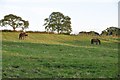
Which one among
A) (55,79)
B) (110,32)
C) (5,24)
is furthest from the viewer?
(110,32)

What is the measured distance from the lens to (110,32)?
115 meters

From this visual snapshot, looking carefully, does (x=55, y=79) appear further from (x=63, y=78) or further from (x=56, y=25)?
(x=56, y=25)

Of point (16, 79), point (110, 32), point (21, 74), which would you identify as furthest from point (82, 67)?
point (110, 32)

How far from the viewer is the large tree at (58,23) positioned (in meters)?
107

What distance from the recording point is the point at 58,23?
109 metres

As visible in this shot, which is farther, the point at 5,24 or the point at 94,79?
the point at 5,24

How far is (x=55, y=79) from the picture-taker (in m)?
15.1

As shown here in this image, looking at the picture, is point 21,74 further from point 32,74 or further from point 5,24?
point 5,24

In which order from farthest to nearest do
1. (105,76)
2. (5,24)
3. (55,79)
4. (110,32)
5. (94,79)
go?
(110,32) < (5,24) < (105,76) < (94,79) < (55,79)

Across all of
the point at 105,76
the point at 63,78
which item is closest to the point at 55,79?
the point at 63,78

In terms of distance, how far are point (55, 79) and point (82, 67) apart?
584 centimetres

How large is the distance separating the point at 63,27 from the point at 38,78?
91.8 meters

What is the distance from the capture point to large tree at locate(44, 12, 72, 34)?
107 m

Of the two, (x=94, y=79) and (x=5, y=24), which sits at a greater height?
(x=5, y=24)
